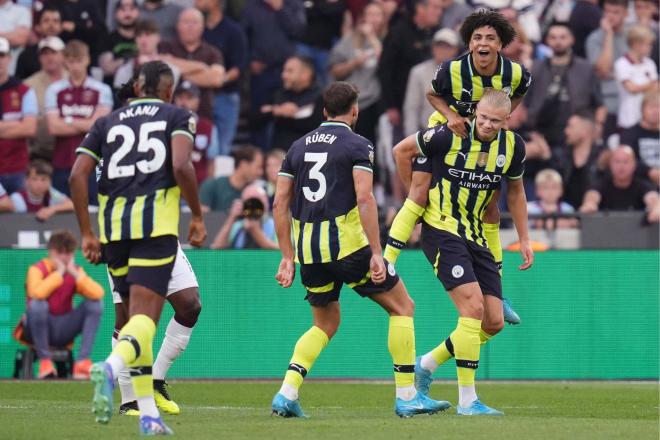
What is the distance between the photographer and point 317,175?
8961 millimetres

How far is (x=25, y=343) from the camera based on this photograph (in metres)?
14.5

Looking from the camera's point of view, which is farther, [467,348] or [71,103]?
[71,103]

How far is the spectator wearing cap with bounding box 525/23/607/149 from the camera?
17.8 meters

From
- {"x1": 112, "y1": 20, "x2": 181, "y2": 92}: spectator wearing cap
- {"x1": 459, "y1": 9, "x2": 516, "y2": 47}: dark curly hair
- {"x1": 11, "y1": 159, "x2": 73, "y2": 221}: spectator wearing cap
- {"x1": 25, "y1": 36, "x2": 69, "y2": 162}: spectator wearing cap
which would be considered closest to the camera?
{"x1": 459, "y1": 9, "x2": 516, "y2": 47}: dark curly hair

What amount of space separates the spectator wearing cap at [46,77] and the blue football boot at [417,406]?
8.74 m

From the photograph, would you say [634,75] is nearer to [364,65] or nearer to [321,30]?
[364,65]

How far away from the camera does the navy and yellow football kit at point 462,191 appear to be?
9547 mm

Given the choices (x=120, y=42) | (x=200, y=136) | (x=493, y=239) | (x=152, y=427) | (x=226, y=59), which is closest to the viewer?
(x=152, y=427)

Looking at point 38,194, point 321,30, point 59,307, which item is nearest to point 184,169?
point 59,307

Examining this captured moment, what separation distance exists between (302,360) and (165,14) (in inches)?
376

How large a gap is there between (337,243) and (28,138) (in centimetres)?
869

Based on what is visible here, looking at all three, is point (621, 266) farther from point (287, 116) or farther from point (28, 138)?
point (28, 138)

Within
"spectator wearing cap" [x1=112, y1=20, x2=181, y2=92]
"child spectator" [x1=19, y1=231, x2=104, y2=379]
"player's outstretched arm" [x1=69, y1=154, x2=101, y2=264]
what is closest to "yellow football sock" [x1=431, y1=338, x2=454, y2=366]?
"player's outstretched arm" [x1=69, y1=154, x2=101, y2=264]

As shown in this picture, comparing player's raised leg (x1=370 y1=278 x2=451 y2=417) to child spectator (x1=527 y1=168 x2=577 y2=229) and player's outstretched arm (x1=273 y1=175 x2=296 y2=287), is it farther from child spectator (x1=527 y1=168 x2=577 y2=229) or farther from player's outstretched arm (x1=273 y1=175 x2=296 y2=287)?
child spectator (x1=527 y1=168 x2=577 y2=229)
